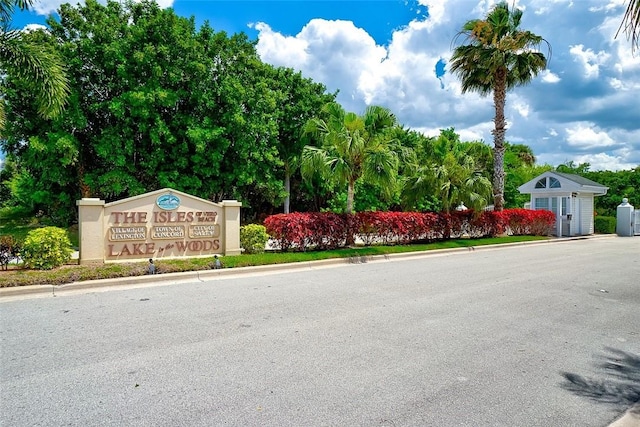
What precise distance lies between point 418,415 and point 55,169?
20.2 meters

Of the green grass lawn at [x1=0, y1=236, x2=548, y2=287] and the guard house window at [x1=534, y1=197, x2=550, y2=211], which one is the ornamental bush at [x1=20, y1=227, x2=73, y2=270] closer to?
the green grass lawn at [x1=0, y1=236, x2=548, y2=287]

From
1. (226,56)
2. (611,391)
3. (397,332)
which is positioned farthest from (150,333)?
(226,56)

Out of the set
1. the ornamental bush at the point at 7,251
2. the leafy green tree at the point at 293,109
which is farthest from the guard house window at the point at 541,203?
the ornamental bush at the point at 7,251

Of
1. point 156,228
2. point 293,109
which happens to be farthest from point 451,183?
point 156,228

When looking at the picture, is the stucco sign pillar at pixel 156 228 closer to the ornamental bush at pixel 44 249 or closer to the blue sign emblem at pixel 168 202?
the blue sign emblem at pixel 168 202

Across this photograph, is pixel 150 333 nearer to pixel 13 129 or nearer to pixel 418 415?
pixel 418 415

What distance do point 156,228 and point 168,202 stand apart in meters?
0.81

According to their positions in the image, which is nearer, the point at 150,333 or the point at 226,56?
the point at 150,333

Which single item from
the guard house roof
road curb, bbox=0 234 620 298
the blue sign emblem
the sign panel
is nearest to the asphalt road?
road curb, bbox=0 234 620 298

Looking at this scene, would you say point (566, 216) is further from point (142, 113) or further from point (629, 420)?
point (629, 420)

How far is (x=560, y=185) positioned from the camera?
2509cm

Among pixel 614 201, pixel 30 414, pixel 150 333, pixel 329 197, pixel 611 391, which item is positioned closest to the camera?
pixel 30 414

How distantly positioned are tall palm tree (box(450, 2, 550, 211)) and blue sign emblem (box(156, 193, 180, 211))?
649 inches

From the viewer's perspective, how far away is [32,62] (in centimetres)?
1120
